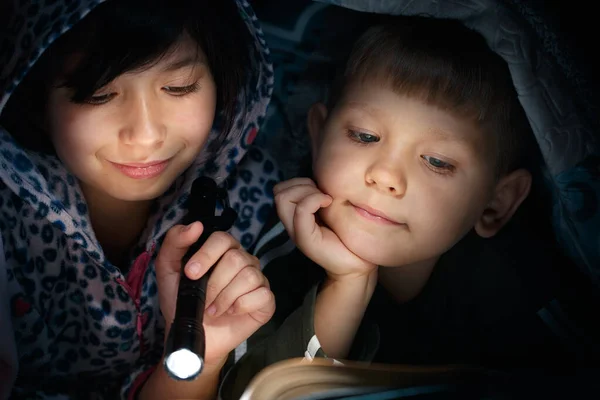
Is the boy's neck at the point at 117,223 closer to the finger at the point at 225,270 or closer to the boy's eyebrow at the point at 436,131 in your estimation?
the finger at the point at 225,270

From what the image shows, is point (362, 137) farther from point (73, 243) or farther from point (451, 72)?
point (73, 243)

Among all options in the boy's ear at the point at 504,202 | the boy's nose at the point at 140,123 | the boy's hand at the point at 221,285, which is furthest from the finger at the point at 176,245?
the boy's ear at the point at 504,202

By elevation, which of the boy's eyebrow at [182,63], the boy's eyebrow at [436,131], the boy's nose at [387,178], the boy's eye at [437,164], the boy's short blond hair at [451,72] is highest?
the boy's short blond hair at [451,72]

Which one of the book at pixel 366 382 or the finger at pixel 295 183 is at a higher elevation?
the finger at pixel 295 183

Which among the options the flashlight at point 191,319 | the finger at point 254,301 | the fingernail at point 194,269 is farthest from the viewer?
the finger at point 254,301

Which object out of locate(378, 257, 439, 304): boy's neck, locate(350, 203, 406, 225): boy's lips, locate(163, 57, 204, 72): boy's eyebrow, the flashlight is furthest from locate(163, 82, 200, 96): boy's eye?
locate(378, 257, 439, 304): boy's neck

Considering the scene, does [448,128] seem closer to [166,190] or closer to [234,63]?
[234,63]

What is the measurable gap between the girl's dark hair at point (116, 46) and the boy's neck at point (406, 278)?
35 centimetres

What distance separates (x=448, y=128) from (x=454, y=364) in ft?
0.94

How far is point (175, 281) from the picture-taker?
30.1 inches

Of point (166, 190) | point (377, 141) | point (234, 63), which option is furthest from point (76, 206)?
point (377, 141)

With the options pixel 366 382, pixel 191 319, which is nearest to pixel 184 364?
pixel 191 319

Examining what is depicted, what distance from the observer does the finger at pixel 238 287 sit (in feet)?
2.36

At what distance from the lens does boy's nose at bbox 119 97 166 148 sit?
27.8 inches
